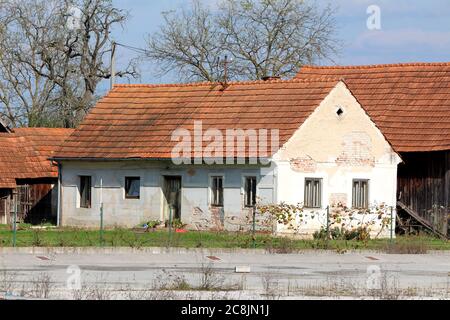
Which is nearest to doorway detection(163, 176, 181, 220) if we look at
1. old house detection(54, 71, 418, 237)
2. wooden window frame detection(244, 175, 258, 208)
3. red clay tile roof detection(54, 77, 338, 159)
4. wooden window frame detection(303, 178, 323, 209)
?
old house detection(54, 71, 418, 237)

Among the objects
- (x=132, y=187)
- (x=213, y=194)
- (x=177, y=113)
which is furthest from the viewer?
(x=177, y=113)

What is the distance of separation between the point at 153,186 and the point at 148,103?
16.0 ft

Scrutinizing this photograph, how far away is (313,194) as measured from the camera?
1534 inches

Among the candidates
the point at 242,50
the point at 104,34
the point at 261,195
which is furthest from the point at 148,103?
the point at 104,34

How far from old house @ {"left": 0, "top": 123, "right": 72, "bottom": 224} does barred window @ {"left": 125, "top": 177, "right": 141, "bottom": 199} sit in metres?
4.74

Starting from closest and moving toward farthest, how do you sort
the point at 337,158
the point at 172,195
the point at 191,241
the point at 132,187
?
the point at 191,241 → the point at 337,158 → the point at 172,195 → the point at 132,187

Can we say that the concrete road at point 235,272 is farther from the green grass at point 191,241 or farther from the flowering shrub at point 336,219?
the flowering shrub at point 336,219

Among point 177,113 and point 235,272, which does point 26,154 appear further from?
point 235,272

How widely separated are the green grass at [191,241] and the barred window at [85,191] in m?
5.03

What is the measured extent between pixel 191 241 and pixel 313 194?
7468 mm

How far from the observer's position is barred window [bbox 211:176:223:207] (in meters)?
39.3

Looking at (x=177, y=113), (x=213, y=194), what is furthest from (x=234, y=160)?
(x=177, y=113)

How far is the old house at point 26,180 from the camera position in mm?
45375

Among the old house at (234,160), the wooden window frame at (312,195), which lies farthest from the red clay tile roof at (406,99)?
the wooden window frame at (312,195)
